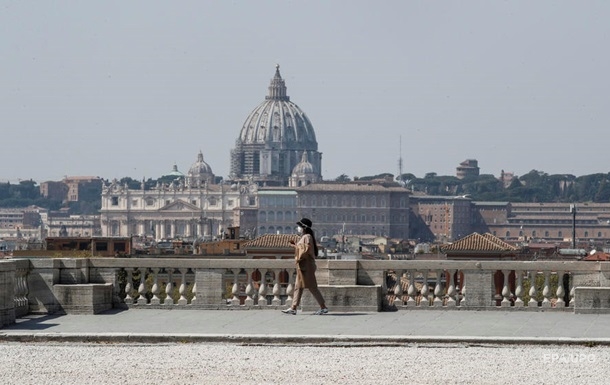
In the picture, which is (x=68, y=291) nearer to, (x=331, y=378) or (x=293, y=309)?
(x=293, y=309)

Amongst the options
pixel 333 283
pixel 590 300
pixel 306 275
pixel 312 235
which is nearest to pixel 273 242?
pixel 333 283

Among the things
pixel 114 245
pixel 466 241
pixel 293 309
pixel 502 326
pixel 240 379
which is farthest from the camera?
pixel 114 245

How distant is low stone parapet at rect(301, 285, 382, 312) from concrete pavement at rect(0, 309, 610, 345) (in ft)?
0.41

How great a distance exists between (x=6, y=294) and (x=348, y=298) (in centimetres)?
321

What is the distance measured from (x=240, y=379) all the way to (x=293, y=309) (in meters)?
4.23

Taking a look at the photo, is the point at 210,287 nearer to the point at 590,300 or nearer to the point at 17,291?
the point at 17,291

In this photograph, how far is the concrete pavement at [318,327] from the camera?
13578 mm

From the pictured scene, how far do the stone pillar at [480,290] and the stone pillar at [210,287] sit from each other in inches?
90.3

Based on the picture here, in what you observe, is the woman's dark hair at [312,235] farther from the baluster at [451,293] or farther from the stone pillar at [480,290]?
the stone pillar at [480,290]

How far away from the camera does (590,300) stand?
15.7m

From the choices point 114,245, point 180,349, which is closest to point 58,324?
point 180,349

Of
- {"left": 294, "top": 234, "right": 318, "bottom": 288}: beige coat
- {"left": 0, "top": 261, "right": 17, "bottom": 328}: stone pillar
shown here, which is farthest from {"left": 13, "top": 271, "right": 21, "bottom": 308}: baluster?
{"left": 294, "top": 234, "right": 318, "bottom": 288}: beige coat

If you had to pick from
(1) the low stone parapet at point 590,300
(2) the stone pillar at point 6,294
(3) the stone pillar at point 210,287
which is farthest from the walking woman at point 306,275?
(2) the stone pillar at point 6,294

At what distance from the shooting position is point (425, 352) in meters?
13.0
